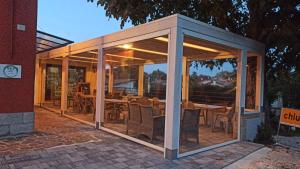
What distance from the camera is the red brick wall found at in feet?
21.6

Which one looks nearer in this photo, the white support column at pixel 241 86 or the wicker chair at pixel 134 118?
the wicker chair at pixel 134 118

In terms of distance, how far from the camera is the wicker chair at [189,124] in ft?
20.4

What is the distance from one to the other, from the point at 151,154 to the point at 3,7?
5.01 metres

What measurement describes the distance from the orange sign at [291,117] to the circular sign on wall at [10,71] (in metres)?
7.02

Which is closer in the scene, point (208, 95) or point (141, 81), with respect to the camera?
point (208, 95)

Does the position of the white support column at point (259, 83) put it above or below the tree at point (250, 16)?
below

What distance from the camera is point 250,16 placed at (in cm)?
859

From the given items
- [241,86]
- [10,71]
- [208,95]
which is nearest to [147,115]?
[241,86]

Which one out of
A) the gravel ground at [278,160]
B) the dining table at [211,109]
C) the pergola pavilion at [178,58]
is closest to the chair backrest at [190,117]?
the pergola pavilion at [178,58]

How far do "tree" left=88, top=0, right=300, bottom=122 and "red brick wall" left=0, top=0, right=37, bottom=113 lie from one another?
8.60ft

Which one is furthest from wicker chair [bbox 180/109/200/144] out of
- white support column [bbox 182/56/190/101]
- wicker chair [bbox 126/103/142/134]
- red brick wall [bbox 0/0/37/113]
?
red brick wall [bbox 0/0/37/113]

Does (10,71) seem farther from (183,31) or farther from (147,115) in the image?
(183,31)

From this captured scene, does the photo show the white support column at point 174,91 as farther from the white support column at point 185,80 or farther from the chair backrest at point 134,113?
the white support column at point 185,80

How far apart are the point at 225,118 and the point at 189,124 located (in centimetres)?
205
